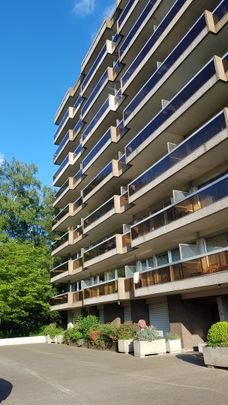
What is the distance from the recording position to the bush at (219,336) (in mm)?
12188

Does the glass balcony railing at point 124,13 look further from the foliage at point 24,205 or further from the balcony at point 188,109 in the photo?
the foliage at point 24,205

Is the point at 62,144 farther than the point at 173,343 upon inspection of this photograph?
Yes

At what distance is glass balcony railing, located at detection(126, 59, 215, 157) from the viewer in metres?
16.7

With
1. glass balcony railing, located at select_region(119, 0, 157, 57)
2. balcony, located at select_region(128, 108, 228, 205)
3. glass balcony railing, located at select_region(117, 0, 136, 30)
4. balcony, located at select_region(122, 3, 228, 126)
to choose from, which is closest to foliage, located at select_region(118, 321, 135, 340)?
balcony, located at select_region(128, 108, 228, 205)

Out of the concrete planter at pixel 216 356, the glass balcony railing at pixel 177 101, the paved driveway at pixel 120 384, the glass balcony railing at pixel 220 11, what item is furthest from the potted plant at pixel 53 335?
the glass balcony railing at pixel 220 11

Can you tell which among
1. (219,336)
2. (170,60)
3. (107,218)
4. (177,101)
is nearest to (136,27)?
(170,60)

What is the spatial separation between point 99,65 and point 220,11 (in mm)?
17457

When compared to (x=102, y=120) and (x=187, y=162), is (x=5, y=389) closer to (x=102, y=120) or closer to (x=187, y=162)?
(x=187, y=162)

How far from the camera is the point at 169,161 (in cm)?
1933

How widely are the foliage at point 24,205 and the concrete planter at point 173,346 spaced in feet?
97.5

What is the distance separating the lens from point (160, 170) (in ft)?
66.2

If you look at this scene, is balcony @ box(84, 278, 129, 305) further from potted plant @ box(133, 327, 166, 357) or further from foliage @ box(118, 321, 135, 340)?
potted plant @ box(133, 327, 166, 357)

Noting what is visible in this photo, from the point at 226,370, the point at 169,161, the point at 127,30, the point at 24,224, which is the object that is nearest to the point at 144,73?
the point at 127,30

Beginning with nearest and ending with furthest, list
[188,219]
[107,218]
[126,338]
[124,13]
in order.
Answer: [188,219]
[126,338]
[107,218]
[124,13]
